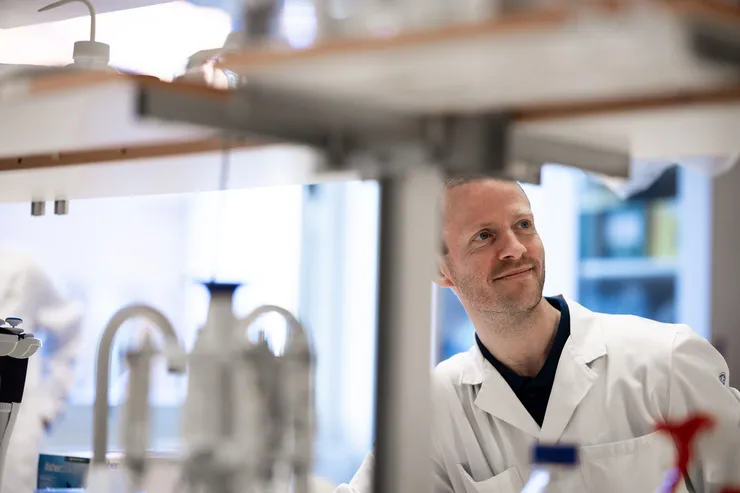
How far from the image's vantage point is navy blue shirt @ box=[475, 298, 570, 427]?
1.98m

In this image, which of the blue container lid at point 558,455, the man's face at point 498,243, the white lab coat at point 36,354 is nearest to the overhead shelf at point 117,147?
the blue container lid at point 558,455

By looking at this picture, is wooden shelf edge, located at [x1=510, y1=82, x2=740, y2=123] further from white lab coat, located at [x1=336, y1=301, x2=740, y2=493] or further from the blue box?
the blue box

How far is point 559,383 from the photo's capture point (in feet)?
6.35

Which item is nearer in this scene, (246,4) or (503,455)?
(246,4)

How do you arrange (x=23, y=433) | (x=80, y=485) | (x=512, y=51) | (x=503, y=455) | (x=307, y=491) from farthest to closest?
(x=23, y=433), (x=503, y=455), (x=80, y=485), (x=307, y=491), (x=512, y=51)

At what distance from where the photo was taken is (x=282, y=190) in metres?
3.59

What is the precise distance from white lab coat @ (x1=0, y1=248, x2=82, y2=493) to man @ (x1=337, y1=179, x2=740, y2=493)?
1.13 m

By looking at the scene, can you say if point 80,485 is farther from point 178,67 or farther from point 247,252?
point 247,252

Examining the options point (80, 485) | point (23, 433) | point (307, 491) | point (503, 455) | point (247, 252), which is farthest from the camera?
point (247, 252)

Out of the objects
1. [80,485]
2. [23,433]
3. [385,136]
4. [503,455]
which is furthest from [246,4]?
[23,433]

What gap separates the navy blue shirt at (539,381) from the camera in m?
1.98

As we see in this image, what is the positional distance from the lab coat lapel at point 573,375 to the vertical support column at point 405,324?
35.2 inches

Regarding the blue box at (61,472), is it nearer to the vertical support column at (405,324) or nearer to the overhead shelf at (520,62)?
the vertical support column at (405,324)

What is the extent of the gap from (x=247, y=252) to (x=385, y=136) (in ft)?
8.48
